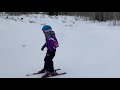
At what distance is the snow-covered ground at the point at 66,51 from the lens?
6242 millimetres

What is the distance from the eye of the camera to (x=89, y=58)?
24.1 feet

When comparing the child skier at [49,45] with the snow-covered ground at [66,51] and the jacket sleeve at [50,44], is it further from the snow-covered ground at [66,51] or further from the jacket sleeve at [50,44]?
the snow-covered ground at [66,51]

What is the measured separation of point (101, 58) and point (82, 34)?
361cm

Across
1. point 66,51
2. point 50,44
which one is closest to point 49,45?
point 50,44

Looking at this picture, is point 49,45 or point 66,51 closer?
point 49,45

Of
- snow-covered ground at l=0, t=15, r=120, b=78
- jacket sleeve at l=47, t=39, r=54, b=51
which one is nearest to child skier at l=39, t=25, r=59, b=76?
jacket sleeve at l=47, t=39, r=54, b=51

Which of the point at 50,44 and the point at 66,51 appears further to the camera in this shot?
the point at 66,51

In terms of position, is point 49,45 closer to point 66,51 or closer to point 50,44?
point 50,44

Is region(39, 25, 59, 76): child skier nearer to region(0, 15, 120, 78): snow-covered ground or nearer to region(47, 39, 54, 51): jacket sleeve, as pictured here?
region(47, 39, 54, 51): jacket sleeve

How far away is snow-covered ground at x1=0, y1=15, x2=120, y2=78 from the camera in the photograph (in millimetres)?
6242

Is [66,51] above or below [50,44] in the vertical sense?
below

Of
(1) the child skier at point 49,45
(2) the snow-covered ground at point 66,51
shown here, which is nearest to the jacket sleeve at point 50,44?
(1) the child skier at point 49,45

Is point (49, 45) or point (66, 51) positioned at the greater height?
point (49, 45)

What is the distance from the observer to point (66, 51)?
27.4ft
